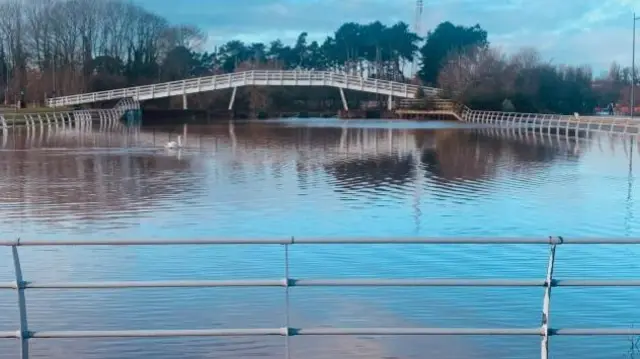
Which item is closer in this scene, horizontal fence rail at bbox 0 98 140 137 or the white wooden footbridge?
horizontal fence rail at bbox 0 98 140 137

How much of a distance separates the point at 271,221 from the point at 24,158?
19.9 meters

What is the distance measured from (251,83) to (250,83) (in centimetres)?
17

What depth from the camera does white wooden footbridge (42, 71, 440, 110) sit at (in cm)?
9538

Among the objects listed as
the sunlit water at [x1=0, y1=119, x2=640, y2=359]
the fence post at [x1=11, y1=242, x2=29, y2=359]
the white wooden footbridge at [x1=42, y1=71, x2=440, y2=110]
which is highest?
the white wooden footbridge at [x1=42, y1=71, x2=440, y2=110]

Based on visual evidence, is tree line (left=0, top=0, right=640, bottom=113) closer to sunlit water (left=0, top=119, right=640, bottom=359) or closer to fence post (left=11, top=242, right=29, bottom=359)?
sunlit water (left=0, top=119, right=640, bottom=359)

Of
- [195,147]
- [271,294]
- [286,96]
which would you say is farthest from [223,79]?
[271,294]

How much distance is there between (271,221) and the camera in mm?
18266

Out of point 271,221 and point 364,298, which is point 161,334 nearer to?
point 364,298

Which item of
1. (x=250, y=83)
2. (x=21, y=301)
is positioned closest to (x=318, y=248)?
(x=21, y=301)

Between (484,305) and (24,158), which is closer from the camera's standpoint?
(484,305)

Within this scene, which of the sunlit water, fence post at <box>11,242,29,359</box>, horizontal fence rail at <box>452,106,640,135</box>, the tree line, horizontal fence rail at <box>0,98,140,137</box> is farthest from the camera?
the tree line

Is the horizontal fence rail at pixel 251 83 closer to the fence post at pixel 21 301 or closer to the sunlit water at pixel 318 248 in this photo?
the sunlit water at pixel 318 248

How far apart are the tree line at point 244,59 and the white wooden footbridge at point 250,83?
6.12 m

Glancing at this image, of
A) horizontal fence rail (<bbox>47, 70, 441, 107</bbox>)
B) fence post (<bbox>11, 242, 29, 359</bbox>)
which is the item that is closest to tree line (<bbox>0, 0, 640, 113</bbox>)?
horizontal fence rail (<bbox>47, 70, 441, 107</bbox>)
